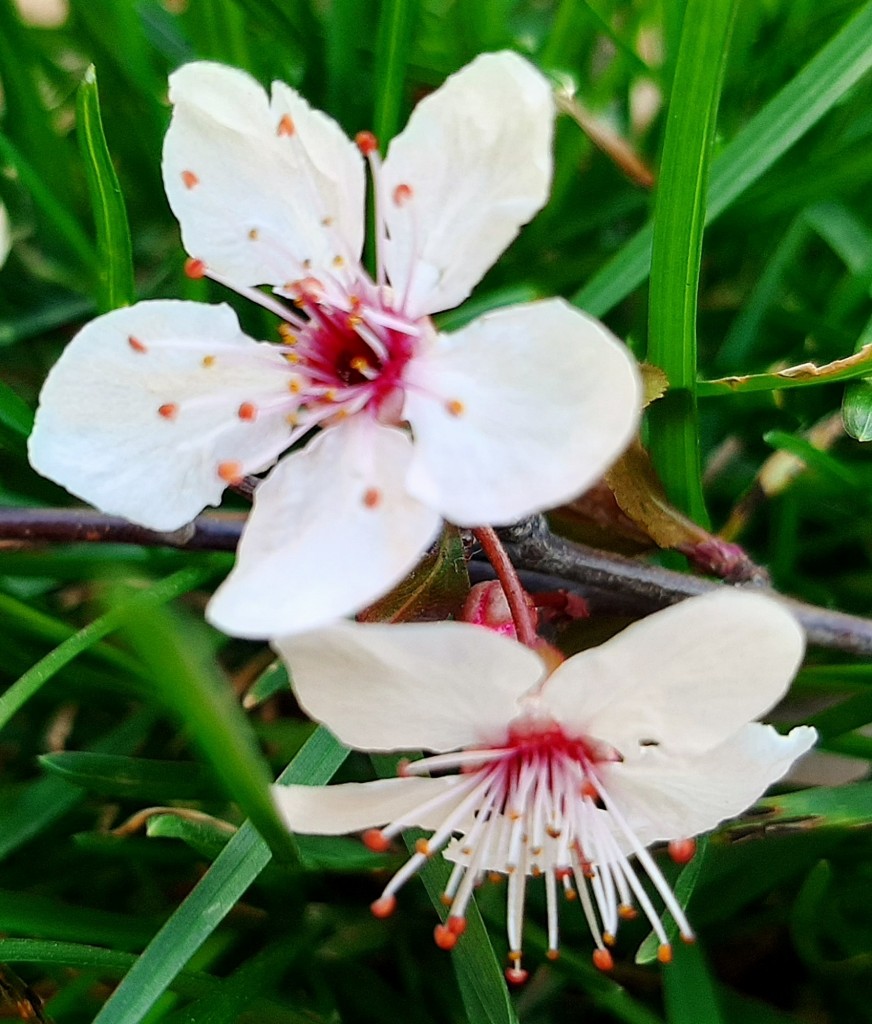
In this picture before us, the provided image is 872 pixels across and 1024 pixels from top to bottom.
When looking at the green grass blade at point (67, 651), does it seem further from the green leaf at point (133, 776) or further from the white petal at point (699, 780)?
the white petal at point (699, 780)

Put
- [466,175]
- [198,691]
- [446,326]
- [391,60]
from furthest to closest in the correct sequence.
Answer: [446,326] < [391,60] < [466,175] < [198,691]

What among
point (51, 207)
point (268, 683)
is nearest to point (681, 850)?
point (268, 683)

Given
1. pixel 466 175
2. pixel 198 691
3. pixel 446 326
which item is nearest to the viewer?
pixel 198 691

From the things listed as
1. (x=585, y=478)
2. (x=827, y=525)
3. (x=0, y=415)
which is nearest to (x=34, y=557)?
(x=0, y=415)

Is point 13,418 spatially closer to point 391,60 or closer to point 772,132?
point 391,60

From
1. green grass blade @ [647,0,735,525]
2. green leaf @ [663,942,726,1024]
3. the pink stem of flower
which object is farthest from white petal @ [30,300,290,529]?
green leaf @ [663,942,726,1024]

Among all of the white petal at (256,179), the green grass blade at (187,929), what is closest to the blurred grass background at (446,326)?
the green grass blade at (187,929)
